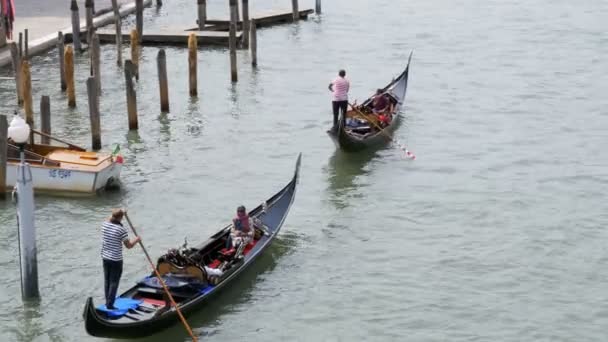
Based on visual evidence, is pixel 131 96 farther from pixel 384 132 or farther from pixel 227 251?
pixel 227 251

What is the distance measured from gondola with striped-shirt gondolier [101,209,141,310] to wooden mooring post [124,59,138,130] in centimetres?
726

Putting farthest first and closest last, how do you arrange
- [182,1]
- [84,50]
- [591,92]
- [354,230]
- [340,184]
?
1. [182,1]
2. [84,50]
3. [591,92]
4. [340,184]
5. [354,230]

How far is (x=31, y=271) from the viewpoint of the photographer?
1288cm

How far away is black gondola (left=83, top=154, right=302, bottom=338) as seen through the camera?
1192cm

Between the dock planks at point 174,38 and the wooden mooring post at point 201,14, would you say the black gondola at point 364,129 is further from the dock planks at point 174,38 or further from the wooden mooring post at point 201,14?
the wooden mooring post at point 201,14

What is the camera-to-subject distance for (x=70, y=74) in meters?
21.2

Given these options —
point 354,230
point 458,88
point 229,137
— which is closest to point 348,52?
point 458,88

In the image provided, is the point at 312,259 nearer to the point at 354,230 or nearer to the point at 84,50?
the point at 354,230

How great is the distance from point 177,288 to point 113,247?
0.98 metres

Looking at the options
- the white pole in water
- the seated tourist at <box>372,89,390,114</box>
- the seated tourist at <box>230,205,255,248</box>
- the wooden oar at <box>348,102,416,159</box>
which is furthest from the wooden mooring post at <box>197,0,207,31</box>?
the white pole in water

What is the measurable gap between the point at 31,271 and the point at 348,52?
1630cm

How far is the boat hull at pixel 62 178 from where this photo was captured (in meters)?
16.6

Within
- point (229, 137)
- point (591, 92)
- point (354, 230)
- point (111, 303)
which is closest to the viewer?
point (111, 303)

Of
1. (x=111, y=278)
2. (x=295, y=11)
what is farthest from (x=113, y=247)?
(x=295, y=11)
